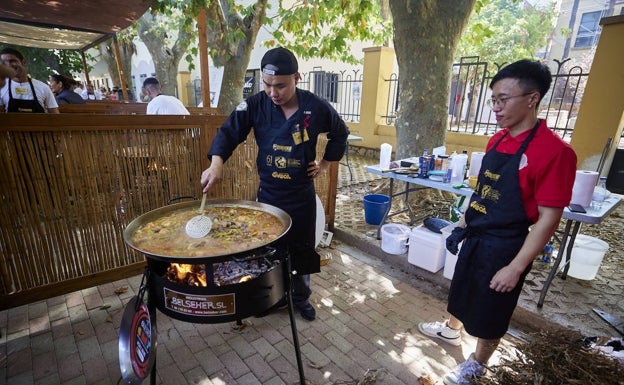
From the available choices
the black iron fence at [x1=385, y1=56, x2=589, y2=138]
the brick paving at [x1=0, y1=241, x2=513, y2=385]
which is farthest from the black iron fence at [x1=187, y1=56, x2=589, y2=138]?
the brick paving at [x1=0, y1=241, x2=513, y2=385]

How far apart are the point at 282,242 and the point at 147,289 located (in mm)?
848

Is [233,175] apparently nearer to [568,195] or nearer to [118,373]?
[118,373]

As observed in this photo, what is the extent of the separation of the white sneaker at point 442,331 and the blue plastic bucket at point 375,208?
7.00 feet

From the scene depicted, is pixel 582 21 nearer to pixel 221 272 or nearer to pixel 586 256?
pixel 586 256

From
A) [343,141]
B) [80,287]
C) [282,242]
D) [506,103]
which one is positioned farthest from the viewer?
[80,287]

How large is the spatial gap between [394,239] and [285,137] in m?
2.31

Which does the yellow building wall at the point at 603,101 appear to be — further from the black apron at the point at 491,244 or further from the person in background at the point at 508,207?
the black apron at the point at 491,244

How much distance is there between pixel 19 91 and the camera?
447 centimetres

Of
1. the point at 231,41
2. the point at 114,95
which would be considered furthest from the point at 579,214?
the point at 114,95

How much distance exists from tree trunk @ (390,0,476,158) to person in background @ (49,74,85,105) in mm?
7030

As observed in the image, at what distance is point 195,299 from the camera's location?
1692 millimetres

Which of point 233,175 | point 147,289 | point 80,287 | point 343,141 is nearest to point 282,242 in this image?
point 147,289

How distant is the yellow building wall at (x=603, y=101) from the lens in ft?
16.0

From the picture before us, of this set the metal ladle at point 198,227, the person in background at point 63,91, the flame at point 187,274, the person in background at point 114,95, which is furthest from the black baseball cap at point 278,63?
the person in background at point 114,95
